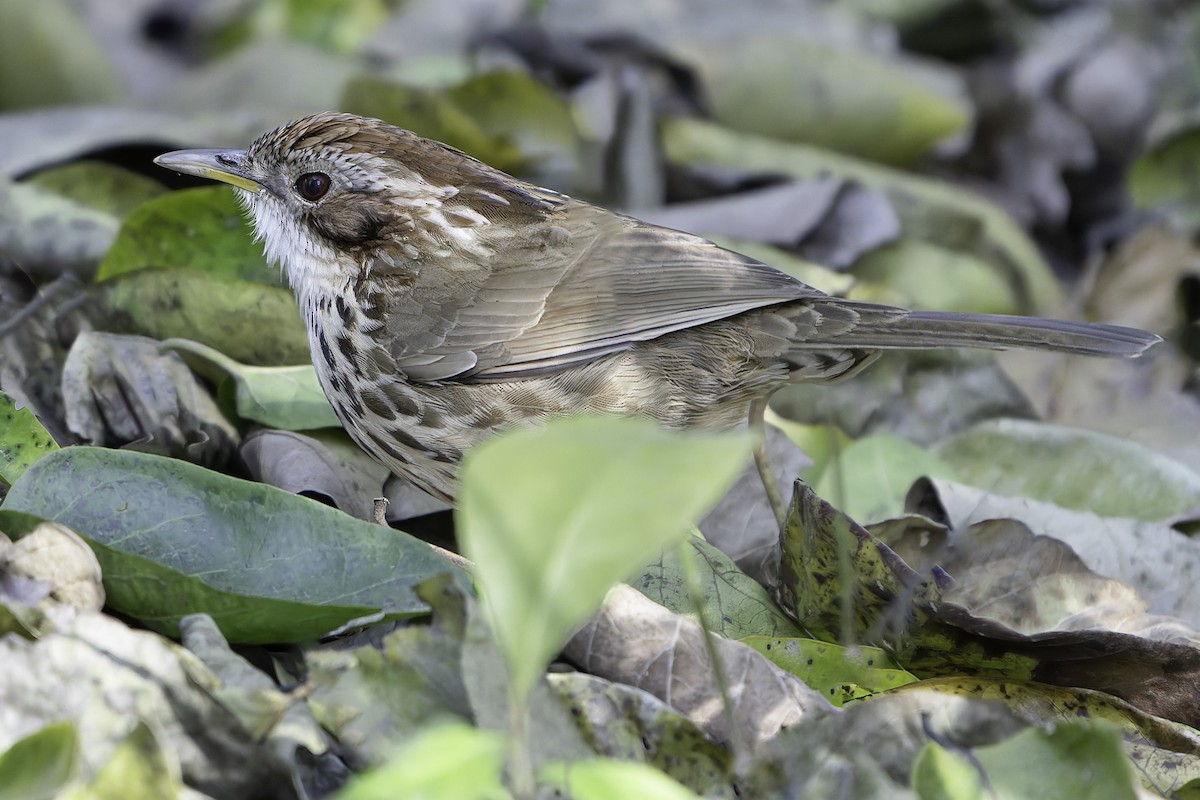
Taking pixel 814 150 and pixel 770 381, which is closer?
pixel 770 381

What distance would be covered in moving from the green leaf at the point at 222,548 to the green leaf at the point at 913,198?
337 cm

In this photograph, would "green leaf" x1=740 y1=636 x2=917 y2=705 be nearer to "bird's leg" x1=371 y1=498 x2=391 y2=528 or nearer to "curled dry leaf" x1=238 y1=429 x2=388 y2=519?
"bird's leg" x1=371 y1=498 x2=391 y2=528

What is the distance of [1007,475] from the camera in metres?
4.35

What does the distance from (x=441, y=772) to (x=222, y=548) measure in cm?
122

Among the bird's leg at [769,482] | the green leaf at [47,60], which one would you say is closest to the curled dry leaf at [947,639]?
the bird's leg at [769,482]

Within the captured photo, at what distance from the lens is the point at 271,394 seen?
151 inches

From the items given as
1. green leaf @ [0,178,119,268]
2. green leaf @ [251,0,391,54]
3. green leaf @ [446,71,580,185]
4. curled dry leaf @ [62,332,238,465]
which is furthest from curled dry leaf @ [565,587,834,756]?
green leaf @ [251,0,391,54]

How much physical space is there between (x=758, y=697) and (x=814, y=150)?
3762 millimetres

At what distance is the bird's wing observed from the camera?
3.73 metres

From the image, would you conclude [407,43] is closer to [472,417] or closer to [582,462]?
[472,417]

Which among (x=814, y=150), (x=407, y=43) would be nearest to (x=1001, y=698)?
(x=814, y=150)

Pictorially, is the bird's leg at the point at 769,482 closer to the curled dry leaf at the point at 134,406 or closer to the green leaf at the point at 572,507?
the curled dry leaf at the point at 134,406

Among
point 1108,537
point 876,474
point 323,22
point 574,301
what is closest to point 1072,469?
point 1108,537

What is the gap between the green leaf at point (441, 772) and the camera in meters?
1.81
